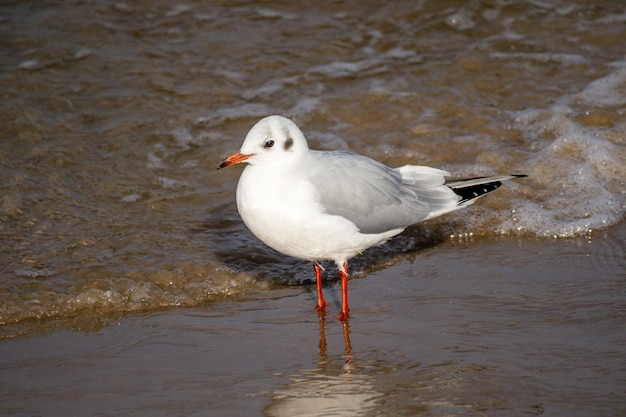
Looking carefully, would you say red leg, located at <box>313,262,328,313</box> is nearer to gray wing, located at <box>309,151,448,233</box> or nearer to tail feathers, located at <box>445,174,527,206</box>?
Result: gray wing, located at <box>309,151,448,233</box>

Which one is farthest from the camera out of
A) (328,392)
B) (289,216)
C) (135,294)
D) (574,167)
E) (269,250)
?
(574,167)

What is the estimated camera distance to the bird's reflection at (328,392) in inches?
158

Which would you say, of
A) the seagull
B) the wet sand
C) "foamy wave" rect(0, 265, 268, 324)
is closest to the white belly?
the seagull

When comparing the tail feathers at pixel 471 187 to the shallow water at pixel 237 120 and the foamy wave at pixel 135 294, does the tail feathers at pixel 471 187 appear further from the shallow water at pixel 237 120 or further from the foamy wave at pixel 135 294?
the foamy wave at pixel 135 294

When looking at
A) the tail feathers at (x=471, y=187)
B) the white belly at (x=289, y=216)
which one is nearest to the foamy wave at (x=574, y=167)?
the tail feathers at (x=471, y=187)

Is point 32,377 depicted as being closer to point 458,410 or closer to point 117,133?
point 458,410

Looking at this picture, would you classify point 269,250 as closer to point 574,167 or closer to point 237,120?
point 237,120

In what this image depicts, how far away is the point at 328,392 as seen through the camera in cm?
422

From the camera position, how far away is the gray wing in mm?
5105

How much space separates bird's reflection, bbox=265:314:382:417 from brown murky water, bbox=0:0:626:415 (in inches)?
0.9

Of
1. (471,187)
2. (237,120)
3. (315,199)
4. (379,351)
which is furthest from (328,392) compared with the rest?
(237,120)

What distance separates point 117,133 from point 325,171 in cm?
Result: 343

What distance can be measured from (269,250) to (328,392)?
7.21 feet

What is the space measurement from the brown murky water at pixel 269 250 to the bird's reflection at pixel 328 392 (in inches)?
0.9
